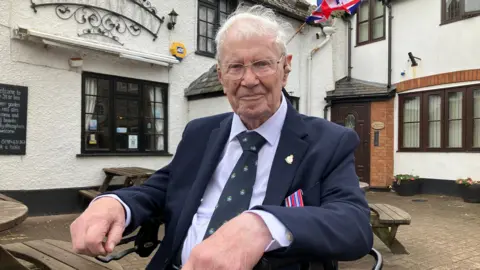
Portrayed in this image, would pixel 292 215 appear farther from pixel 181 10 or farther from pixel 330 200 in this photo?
pixel 181 10

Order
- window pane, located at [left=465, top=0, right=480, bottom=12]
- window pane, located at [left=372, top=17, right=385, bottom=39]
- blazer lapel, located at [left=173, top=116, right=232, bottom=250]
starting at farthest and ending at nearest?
window pane, located at [left=372, top=17, right=385, bottom=39]
window pane, located at [left=465, top=0, right=480, bottom=12]
blazer lapel, located at [left=173, top=116, right=232, bottom=250]

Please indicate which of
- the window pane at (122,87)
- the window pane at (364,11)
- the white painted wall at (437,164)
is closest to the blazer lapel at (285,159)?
the window pane at (122,87)

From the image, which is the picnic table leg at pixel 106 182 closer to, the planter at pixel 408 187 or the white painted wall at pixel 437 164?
the planter at pixel 408 187

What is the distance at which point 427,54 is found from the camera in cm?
1001

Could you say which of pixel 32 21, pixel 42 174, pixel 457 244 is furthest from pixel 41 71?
pixel 457 244

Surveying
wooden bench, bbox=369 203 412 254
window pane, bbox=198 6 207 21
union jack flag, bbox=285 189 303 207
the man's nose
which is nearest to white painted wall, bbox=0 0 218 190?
window pane, bbox=198 6 207 21

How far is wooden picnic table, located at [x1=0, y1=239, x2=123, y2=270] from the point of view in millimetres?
1985

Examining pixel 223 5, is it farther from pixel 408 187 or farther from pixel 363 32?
pixel 408 187

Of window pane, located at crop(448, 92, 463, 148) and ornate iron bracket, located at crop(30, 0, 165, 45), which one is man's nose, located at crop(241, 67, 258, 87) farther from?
window pane, located at crop(448, 92, 463, 148)

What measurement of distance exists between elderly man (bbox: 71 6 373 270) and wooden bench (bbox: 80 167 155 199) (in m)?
4.31

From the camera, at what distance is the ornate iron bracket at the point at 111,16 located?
241 inches

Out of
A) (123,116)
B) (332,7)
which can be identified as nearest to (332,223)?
(123,116)

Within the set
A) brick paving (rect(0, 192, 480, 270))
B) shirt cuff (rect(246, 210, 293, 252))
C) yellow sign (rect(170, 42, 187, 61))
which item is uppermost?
yellow sign (rect(170, 42, 187, 61))

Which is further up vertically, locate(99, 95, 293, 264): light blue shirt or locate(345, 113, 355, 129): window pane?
A: locate(345, 113, 355, 129): window pane
